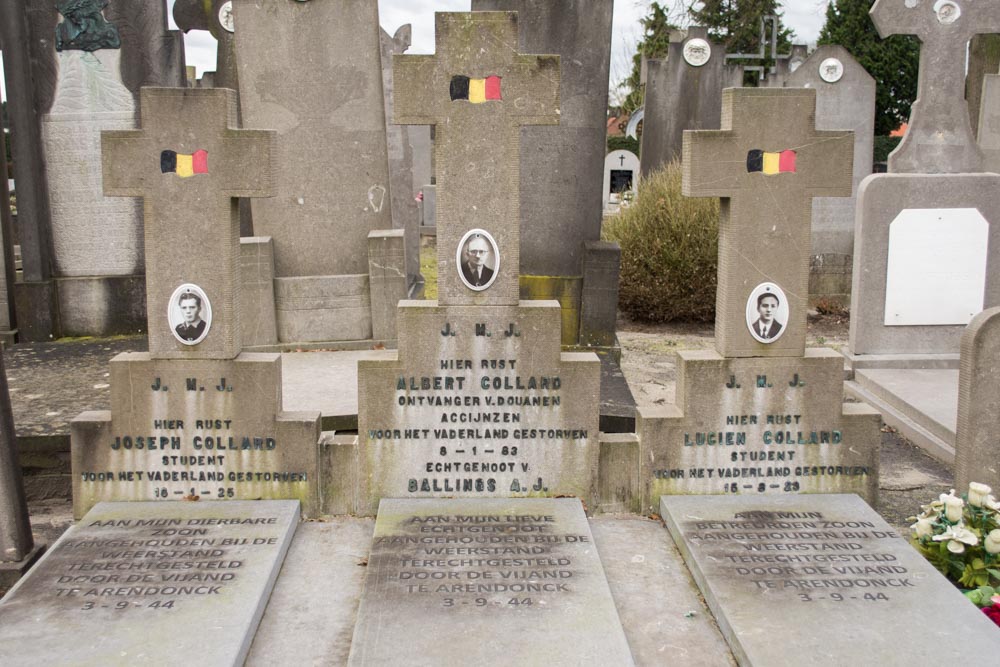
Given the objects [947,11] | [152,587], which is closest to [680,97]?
[947,11]

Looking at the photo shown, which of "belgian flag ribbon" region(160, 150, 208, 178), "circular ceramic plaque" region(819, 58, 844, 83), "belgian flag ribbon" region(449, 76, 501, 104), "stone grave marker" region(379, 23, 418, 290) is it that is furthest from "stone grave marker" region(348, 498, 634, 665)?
"circular ceramic plaque" region(819, 58, 844, 83)

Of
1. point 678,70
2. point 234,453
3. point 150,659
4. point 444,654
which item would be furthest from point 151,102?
point 678,70

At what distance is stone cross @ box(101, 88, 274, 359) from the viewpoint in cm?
434

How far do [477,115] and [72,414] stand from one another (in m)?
3.04

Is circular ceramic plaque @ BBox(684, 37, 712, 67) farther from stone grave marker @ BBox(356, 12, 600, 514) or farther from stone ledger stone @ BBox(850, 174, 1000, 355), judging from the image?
stone grave marker @ BBox(356, 12, 600, 514)

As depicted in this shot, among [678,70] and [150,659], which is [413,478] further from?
[678,70]

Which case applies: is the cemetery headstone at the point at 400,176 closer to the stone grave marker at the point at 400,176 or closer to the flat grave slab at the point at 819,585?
the stone grave marker at the point at 400,176

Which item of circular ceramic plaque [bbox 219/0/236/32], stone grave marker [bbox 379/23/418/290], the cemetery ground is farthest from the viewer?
stone grave marker [bbox 379/23/418/290]

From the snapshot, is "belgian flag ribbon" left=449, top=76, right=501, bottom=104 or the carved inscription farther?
"belgian flag ribbon" left=449, top=76, right=501, bottom=104

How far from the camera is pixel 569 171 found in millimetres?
7301

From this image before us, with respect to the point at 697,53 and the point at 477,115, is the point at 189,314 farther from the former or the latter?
the point at 697,53

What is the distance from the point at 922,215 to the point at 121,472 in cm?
588

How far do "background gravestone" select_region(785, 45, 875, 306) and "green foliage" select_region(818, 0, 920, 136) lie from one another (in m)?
22.6

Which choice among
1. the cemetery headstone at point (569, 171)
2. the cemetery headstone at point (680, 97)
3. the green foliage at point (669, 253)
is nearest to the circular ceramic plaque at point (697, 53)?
the cemetery headstone at point (680, 97)
